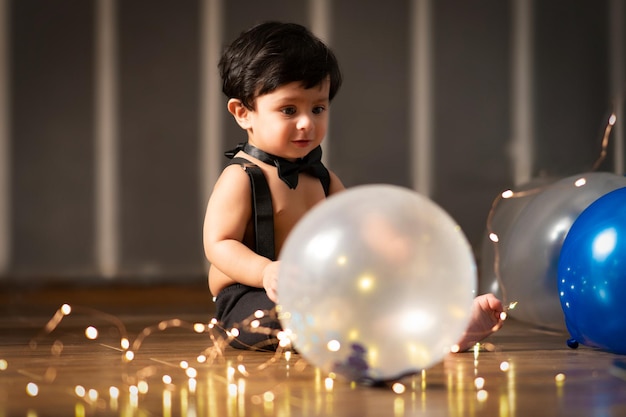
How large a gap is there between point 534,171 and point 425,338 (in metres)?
2.72

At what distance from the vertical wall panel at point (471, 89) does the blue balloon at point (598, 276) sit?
7.03 ft

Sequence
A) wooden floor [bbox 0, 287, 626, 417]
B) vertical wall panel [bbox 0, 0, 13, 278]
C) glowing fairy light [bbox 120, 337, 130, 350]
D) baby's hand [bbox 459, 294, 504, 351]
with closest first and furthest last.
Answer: wooden floor [bbox 0, 287, 626, 417], baby's hand [bbox 459, 294, 504, 351], glowing fairy light [bbox 120, 337, 130, 350], vertical wall panel [bbox 0, 0, 13, 278]

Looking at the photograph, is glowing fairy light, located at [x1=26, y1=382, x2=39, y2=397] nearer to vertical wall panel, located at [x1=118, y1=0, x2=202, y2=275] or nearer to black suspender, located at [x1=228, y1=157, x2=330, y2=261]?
black suspender, located at [x1=228, y1=157, x2=330, y2=261]

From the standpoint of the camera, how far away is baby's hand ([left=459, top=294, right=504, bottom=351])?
159 cm

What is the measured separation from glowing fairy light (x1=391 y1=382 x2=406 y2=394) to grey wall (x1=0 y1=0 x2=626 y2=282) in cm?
241

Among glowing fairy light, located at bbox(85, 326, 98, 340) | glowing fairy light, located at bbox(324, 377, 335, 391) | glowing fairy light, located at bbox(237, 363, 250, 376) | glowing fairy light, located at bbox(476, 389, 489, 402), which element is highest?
glowing fairy light, located at bbox(324, 377, 335, 391)

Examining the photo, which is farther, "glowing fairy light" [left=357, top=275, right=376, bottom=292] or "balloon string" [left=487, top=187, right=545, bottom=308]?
"balloon string" [left=487, top=187, right=545, bottom=308]

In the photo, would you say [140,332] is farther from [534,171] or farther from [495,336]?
[534,171]

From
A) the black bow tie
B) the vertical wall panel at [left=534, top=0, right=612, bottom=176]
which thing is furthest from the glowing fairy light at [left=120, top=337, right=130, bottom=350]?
the vertical wall panel at [left=534, top=0, right=612, bottom=176]

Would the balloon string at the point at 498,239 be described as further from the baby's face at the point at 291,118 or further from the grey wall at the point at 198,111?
the grey wall at the point at 198,111

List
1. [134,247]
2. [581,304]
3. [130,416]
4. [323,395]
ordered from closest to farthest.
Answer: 1. [130,416]
2. [323,395]
3. [581,304]
4. [134,247]

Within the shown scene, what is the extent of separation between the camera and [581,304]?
1533 millimetres

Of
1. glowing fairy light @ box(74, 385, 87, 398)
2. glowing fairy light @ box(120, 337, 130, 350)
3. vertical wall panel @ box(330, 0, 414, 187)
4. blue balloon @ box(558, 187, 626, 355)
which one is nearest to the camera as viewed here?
glowing fairy light @ box(74, 385, 87, 398)

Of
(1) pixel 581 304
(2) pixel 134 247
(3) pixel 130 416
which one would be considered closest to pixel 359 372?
(3) pixel 130 416
